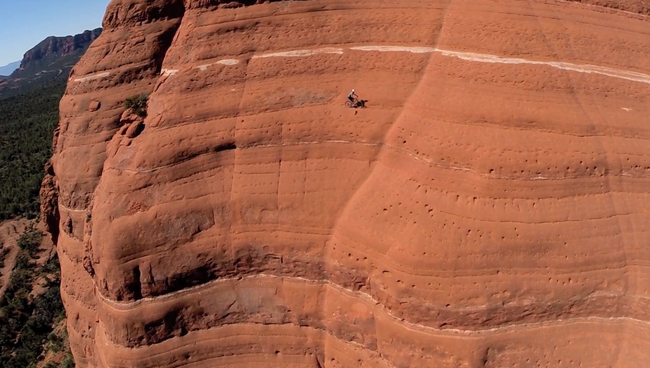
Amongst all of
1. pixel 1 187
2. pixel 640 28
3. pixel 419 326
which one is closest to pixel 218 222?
pixel 419 326

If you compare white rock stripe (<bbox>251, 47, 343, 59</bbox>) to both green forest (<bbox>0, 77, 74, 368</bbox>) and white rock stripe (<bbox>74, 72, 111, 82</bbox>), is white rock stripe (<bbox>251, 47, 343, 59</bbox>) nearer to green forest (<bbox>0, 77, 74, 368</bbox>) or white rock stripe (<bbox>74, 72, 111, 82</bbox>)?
white rock stripe (<bbox>74, 72, 111, 82</bbox>)

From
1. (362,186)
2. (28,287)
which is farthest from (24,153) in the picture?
(362,186)

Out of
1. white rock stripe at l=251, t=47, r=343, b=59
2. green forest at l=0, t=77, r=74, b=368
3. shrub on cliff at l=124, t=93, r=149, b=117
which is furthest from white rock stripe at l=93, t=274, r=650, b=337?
green forest at l=0, t=77, r=74, b=368

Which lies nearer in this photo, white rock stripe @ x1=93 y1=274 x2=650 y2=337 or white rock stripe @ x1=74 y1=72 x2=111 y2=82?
white rock stripe @ x1=93 y1=274 x2=650 y2=337

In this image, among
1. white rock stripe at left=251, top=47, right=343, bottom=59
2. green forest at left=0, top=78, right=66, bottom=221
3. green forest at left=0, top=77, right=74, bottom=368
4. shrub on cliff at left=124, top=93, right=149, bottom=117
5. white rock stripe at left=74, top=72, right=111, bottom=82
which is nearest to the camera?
white rock stripe at left=251, top=47, right=343, bottom=59

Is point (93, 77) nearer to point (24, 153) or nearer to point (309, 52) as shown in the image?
point (309, 52)
